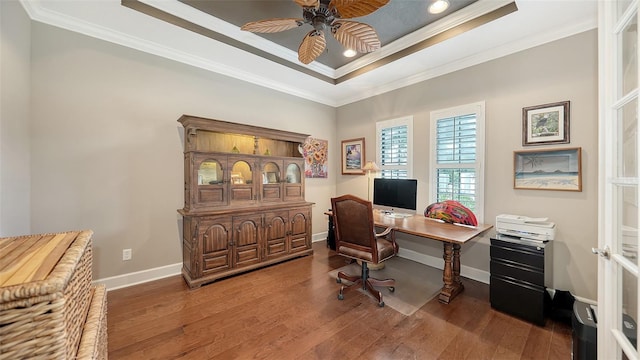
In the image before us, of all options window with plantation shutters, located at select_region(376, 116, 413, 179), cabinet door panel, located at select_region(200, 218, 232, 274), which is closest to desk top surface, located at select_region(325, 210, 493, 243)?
window with plantation shutters, located at select_region(376, 116, 413, 179)

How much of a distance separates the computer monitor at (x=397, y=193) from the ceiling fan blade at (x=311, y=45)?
2.00 metres

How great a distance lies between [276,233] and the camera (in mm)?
3379

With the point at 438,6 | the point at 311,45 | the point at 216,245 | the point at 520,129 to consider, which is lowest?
the point at 216,245

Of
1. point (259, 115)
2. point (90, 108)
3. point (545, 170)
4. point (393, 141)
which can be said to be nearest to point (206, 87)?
point (259, 115)

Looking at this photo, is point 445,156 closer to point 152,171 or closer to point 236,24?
point 236,24

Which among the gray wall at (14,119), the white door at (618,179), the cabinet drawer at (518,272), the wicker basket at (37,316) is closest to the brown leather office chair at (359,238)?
the cabinet drawer at (518,272)

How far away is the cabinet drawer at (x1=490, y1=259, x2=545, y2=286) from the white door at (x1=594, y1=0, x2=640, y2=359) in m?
0.76

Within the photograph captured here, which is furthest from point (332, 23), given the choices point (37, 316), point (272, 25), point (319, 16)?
point (37, 316)

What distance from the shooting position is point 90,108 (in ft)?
8.13

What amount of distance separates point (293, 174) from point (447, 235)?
235 cm

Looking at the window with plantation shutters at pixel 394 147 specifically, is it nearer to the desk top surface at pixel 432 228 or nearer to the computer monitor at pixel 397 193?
the computer monitor at pixel 397 193

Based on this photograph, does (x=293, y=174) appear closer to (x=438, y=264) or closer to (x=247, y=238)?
(x=247, y=238)

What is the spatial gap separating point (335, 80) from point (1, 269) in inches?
162

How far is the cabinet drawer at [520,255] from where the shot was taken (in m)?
2.05
